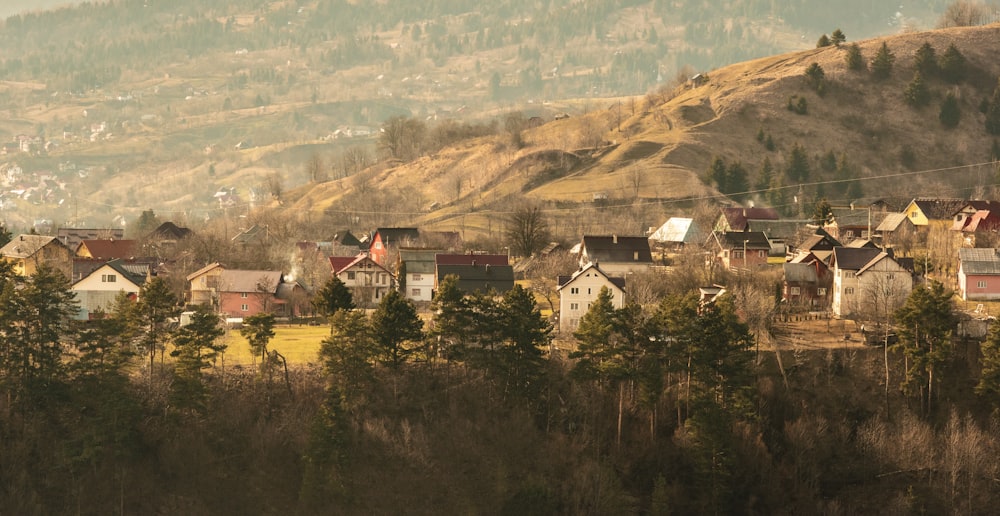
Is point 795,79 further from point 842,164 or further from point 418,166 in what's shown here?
point 418,166

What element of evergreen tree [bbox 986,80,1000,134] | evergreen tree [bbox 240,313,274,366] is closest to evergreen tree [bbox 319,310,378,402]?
evergreen tree [bbox 240,313,274,366]

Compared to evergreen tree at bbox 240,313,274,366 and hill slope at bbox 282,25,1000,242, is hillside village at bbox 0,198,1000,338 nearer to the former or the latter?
evergreen tree at bbox 240,313,274,366

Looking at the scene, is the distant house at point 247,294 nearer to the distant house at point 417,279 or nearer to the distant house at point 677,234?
the distant house at point 417,279

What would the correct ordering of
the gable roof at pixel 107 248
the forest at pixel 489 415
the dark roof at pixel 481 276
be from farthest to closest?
the gable roof at pixel 107 248, the dark roof at pixel 481 276, the forest at pixel 489 415

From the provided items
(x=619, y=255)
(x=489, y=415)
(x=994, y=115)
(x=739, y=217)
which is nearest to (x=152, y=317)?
(x=489, y=415)

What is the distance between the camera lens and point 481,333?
140ft

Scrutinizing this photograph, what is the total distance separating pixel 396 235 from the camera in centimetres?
7350

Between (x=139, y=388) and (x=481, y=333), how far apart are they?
11276 mm

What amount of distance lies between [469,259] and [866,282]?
689 inches

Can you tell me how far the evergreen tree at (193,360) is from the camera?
39.8 m

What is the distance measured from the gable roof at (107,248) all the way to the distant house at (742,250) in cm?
3185

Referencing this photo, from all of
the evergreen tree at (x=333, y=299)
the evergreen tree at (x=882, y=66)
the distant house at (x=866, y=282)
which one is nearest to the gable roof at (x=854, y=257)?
the distant house at (x=866, y=282)

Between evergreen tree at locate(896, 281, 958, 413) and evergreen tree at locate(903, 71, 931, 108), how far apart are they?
67.9 m

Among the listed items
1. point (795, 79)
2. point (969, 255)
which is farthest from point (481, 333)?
point (795, 79)
